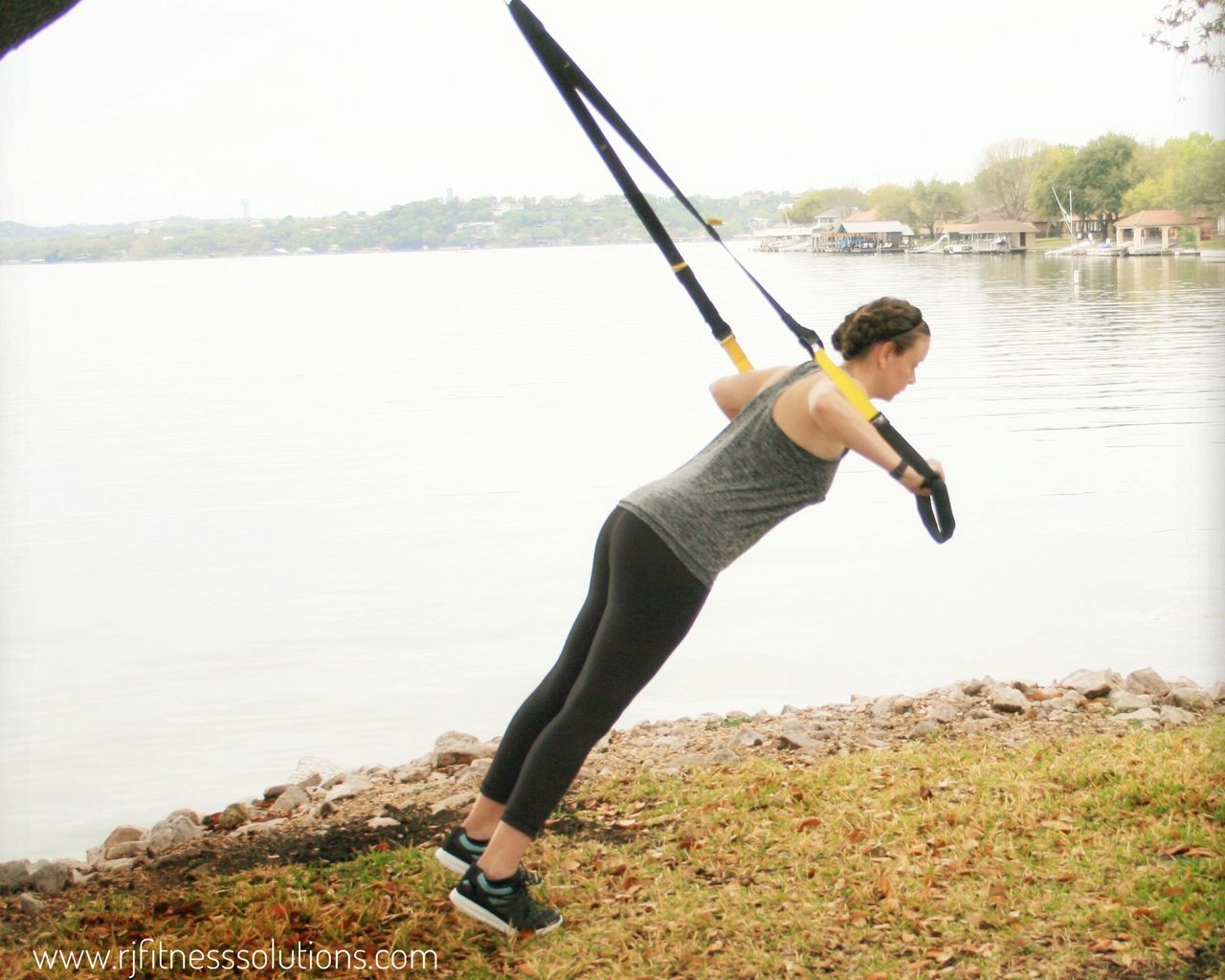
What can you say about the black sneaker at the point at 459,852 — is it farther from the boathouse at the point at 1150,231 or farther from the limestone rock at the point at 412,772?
the boathouse at the point at 1150,231

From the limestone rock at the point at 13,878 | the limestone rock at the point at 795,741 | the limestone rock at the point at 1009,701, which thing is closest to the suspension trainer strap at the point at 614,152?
the limestone rock at the point at 795,741

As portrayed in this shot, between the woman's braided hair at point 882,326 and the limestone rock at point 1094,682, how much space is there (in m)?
3.64

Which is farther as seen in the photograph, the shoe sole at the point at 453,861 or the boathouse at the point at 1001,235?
the boathouse at the point at 1001,235

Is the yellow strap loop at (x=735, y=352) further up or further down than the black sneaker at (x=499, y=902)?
further up

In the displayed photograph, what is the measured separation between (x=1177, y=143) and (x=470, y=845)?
101 metres

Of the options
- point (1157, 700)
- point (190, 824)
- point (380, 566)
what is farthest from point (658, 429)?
point (190, 824)

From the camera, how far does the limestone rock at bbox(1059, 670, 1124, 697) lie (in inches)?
244

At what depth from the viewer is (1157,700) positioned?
20.0ft

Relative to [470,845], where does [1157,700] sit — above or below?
below

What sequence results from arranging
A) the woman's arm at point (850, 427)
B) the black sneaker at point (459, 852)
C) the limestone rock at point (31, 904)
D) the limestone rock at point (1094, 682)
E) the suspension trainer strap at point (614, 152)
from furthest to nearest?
1. the limestone rock at point (1094, 682)
2. the limestone rock at point (31, 904)
3. the black sneaker at point (459, 852)
4. the suspension trainer strap at point (614, 152)
5. the woman's arm at point (850, 427)

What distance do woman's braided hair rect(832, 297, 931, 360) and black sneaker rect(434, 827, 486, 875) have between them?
1597 millimetres

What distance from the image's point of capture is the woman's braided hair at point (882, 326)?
3.09 metres

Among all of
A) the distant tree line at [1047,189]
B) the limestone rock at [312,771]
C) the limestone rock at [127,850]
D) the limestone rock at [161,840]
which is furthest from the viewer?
the distant tree line at [1047,189]

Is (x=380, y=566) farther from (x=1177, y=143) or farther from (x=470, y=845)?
(x=1177, y=143)
